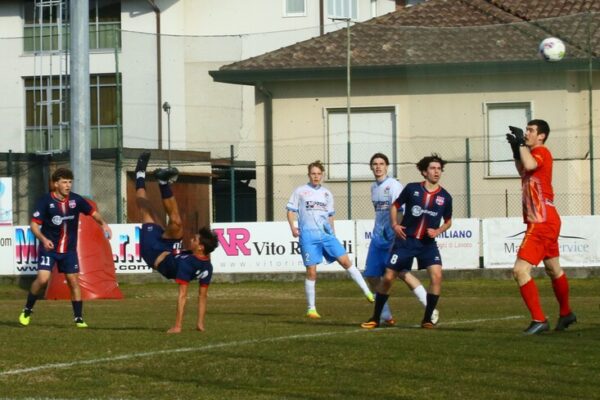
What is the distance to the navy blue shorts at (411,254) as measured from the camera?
45.2 feet

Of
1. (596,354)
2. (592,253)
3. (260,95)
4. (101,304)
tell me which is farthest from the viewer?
(260,95)

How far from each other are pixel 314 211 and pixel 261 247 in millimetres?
10114

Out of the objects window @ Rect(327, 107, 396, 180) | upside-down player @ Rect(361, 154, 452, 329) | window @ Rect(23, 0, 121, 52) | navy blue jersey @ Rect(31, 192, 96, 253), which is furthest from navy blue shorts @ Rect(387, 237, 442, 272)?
window @ Rect(23, 0, 121, 52)

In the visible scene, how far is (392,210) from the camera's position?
45.8 ft

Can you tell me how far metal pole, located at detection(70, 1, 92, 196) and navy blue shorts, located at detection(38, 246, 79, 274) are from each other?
898 centimetres

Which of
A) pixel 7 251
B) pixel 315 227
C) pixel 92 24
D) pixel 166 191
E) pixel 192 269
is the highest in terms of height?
pixel 92 24

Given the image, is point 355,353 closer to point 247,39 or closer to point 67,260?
point 67,260

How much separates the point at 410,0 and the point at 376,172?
34736 millimetres

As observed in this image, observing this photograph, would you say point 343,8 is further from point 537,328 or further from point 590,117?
point 537,328

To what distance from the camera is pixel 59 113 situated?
33312 mm

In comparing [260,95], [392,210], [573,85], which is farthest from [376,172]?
[260,95]

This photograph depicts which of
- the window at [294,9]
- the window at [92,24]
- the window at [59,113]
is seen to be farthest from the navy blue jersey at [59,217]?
the window at [294,9]

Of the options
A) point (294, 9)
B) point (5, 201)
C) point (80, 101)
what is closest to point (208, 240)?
point (80, 101)

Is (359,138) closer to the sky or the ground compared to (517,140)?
closer to the sky
